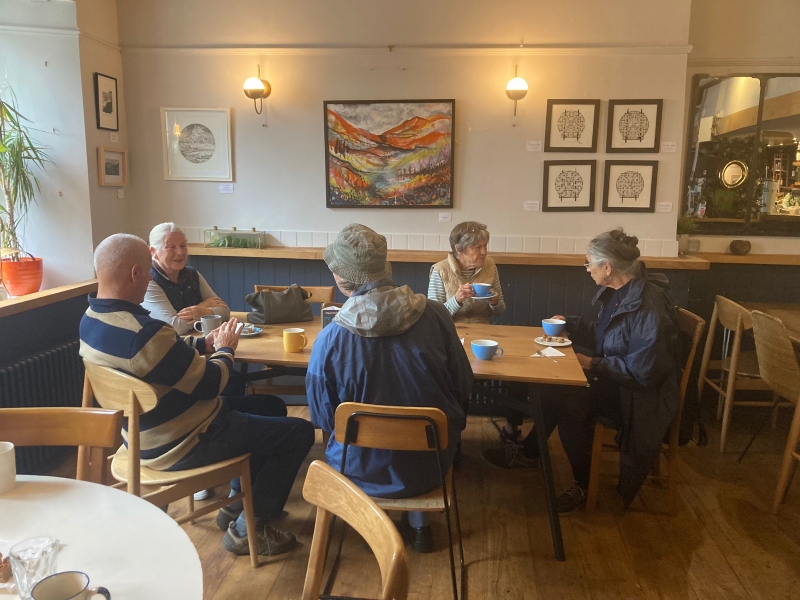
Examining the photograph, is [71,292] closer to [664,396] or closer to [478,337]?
[478,337]

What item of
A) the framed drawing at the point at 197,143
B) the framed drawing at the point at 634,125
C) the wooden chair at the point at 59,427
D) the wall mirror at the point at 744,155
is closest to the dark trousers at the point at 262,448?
the wooden chair at the point at 59,427

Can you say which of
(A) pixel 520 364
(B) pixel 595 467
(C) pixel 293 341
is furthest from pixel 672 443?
(C) pixel 293 341

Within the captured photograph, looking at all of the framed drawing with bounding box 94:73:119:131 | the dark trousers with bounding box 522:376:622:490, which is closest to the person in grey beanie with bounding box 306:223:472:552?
the dark trousers with bounding box 522:376:622:490

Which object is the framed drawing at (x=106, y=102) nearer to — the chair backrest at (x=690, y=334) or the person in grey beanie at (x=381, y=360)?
the person in grey beanie at (x=381, y=360)

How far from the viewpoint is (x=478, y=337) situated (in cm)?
281

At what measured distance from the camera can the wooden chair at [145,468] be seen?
72.0 inches

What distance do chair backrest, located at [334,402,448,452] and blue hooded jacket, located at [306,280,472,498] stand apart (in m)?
0.13

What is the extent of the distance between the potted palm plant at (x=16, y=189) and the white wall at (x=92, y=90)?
1.04 ft

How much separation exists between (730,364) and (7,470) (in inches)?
144

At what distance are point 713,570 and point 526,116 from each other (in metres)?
2.94

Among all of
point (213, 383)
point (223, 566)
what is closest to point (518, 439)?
point (223, 566)

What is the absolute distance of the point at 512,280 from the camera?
13.4ft

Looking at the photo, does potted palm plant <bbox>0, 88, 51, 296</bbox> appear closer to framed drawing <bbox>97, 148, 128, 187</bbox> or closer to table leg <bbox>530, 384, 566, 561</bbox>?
framed drawing <bbox>97, 148, 128, 187</bbox>

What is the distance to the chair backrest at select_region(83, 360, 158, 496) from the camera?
1.81 metres
